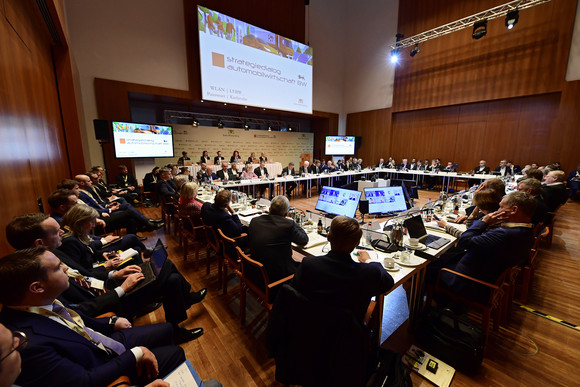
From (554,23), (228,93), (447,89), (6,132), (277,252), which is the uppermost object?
(554,23)

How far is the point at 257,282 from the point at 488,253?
1.87 m

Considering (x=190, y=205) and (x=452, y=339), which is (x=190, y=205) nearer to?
(x=190, y=205)

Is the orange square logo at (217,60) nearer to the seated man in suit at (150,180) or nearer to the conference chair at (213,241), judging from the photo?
the seated man in suit at (150,180)

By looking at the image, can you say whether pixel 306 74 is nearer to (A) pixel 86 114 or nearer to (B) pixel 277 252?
(A) pixel 86 114

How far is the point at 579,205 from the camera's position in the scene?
6617 mm

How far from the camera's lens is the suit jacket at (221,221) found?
2.61m

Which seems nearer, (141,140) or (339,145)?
(141,140)

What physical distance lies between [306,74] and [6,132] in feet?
32.9

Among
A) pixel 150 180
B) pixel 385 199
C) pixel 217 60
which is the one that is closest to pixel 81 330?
pixel 385 199

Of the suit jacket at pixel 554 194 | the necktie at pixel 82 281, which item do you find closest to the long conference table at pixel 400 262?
the necktie at pixel 82 281

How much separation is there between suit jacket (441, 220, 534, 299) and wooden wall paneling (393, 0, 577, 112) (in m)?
9.70

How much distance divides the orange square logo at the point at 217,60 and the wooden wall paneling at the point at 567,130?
36.2 feet

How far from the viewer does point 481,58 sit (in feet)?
29.1

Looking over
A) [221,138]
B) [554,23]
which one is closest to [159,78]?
[221,138]
